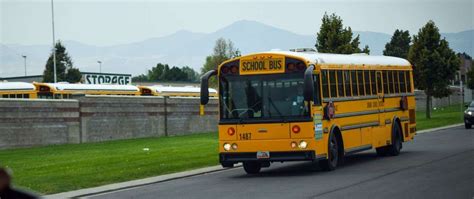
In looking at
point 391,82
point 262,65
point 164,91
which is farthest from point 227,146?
point 164,91

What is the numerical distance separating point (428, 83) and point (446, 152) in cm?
3552

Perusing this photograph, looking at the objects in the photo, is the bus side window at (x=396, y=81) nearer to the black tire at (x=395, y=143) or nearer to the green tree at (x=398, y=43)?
the black tire at (x=395, y=143)

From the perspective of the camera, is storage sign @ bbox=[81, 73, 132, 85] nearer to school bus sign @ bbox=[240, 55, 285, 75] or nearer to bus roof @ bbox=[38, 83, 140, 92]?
bus roof @ bbox=[38, 83, 140, 92]

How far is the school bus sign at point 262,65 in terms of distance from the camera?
60.4ft

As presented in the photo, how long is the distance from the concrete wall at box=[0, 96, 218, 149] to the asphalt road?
16.2m

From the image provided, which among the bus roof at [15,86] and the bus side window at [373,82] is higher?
the bus roof at [15,86]

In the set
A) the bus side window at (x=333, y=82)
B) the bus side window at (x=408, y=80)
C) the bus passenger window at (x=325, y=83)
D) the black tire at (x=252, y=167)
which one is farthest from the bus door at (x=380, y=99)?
the black tire at (x=252, y=167)

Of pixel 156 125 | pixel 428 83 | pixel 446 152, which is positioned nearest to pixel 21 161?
pixel 446 152

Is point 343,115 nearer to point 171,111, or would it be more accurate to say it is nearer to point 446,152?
point 446,152

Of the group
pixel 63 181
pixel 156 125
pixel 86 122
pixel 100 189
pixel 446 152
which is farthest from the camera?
pixel 156 125

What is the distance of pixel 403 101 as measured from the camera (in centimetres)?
2491

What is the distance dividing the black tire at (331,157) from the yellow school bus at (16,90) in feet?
105

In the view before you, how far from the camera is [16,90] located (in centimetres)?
4766

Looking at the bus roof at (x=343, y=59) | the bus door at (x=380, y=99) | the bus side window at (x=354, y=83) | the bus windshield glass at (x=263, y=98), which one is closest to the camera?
the bus windshield glass at (x=263, y=98)
